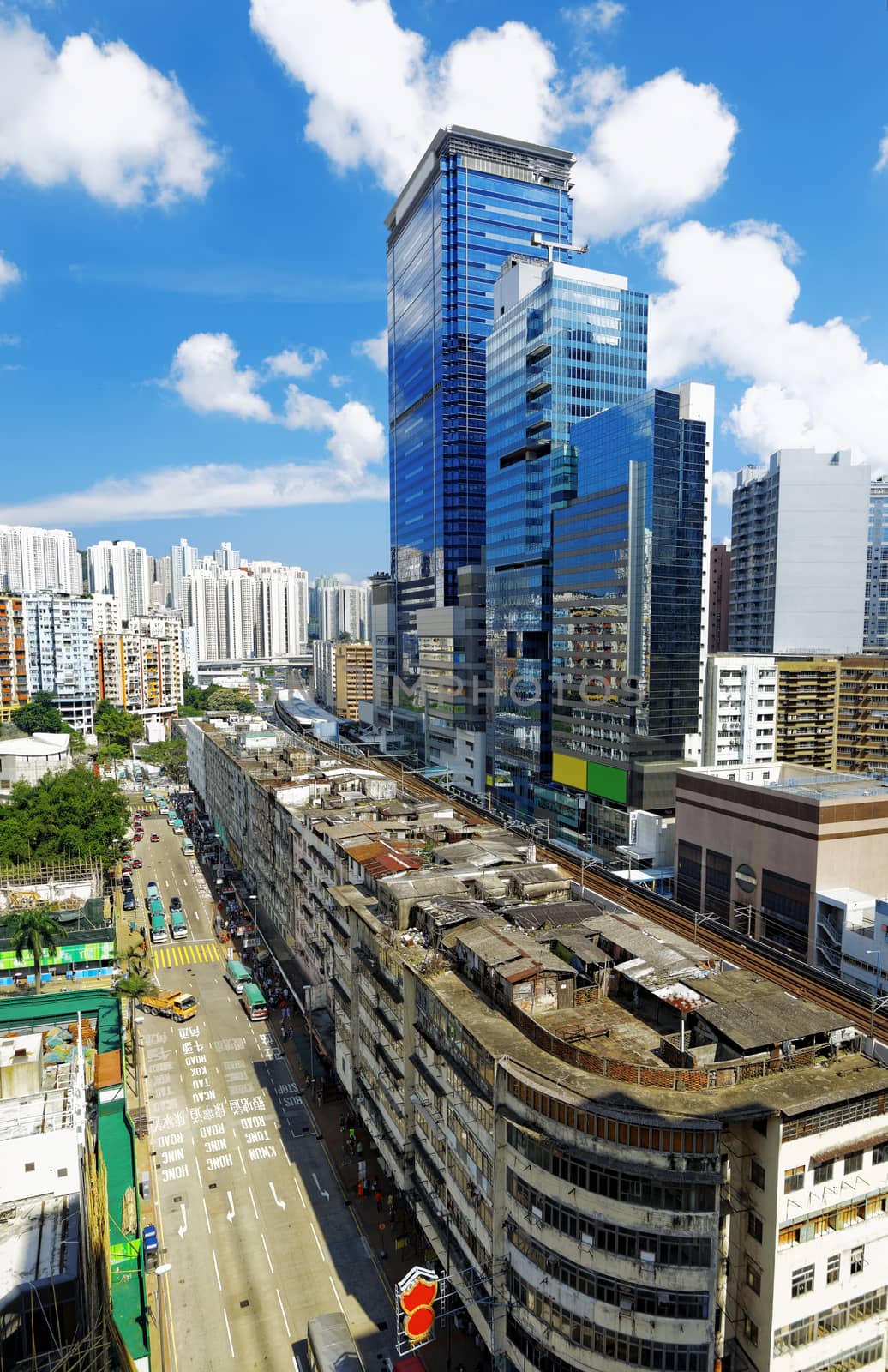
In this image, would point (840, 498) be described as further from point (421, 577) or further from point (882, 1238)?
point (882, 1238)

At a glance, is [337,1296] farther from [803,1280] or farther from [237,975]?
[237,975]

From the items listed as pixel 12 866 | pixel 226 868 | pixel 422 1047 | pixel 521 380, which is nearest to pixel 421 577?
pixel 521 380

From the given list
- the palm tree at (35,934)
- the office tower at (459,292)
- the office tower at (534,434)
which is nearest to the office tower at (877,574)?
the office tower at (534,434)

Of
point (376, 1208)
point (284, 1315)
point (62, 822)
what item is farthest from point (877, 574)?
point (284, 1315)

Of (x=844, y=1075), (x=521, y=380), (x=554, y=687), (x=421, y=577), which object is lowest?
(x=844, y=1075)

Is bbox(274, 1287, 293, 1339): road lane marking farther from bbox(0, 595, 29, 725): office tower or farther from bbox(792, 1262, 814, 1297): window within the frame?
bbox(0, 595, 29, 725): office tower

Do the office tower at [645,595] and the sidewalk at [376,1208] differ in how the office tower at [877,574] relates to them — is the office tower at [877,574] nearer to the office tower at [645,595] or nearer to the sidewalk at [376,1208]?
the office tower at [645,595]
